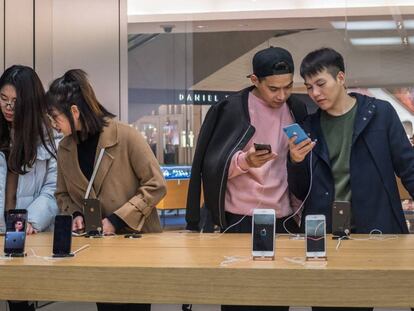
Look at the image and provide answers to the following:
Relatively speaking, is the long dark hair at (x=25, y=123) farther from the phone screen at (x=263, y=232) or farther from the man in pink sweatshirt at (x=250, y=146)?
the phone screen at (x=263, y=232)

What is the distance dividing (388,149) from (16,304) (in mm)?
1593

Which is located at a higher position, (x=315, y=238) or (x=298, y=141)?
(x=298, y=141)

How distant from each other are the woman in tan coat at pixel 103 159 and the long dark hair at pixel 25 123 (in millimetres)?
153

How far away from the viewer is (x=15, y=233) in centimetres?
199

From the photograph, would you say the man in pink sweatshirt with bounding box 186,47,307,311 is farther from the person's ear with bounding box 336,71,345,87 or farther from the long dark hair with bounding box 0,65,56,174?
the long dark hair with bounding box 0,65,56,174

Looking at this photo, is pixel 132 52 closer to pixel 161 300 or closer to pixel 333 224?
pixel 333 224

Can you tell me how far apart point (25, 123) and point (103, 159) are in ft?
1.39

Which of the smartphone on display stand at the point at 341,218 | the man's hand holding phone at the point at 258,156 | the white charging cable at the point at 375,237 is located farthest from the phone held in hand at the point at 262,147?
the white charging cable at the point at 375,237

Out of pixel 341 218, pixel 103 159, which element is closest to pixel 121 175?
pixel 103 159

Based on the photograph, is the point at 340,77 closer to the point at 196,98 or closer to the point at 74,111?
the point at 74,111

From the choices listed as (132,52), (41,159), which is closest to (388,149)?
(41,159)

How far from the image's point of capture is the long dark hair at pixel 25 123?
8.91ft

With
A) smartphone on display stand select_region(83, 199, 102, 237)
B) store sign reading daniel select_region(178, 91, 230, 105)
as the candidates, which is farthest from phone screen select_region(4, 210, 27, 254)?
store sign reading daniel select_region(178, 91, 230, 105)

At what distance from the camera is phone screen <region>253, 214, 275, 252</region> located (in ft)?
6.03
